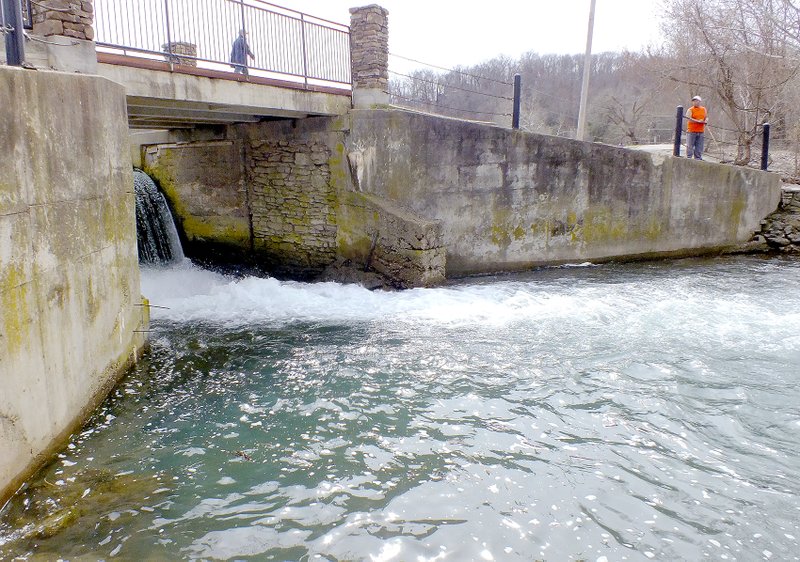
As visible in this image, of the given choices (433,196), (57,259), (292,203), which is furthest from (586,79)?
(57,259)

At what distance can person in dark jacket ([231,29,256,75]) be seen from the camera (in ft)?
28.0

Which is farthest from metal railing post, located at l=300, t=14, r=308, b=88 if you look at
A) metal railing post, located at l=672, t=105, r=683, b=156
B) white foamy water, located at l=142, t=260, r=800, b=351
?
metal railing post, located at l=672, t=105, r=683, b=156

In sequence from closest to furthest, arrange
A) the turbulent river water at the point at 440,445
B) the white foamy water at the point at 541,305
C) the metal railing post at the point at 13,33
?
1. the turbulent river water at the point at 440,445
2. the metal railing post at the point at 13,33
3. the white foamy water at the point at 541,305

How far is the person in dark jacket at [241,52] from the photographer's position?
8539 millimetres

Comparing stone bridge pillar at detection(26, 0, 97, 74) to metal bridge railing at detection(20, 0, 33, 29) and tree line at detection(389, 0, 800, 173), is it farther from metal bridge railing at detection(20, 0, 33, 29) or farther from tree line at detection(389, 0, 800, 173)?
tree line at detection(389, 0, 800, 173)

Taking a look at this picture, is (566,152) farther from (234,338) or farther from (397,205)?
(234,338)

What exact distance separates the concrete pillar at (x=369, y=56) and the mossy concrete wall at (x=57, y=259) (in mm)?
4952

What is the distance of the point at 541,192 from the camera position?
448 inches

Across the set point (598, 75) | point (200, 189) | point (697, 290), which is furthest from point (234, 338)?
point (598, 75)

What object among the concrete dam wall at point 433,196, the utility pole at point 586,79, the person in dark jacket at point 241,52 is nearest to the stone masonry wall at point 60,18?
the person in dark jacket at point 241,52

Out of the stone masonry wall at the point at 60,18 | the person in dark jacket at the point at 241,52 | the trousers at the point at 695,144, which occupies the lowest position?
the trousers at the point at 695,144

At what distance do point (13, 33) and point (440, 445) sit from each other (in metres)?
4.36

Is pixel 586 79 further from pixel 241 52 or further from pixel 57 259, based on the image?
pixel 57 259

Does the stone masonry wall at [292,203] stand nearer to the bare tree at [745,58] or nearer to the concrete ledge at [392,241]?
the concrete ledge at [392,241]
